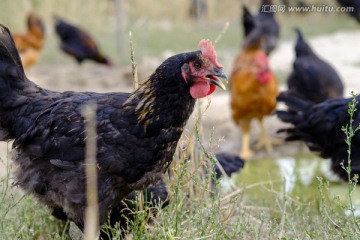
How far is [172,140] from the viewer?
11.7 ft

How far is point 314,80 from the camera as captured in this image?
24.4ft

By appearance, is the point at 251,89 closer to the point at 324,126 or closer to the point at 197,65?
the point at 324,126

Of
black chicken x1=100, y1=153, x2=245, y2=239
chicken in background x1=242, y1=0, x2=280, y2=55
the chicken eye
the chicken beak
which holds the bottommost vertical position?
black chicken x1=100, y1=153, x2=245, y2=239

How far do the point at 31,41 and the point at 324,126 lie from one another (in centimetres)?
817

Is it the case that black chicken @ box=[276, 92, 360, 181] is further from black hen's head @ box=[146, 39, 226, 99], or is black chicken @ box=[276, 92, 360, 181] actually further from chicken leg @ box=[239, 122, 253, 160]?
chicken leg @ box=[239, 122, 253, 160]

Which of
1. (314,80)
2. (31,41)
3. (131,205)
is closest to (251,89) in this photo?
(314,80)

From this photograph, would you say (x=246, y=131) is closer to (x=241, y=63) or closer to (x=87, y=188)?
(x=241, y=63)

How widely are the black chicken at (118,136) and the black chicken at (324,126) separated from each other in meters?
2.19

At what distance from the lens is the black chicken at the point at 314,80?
24.0 feet

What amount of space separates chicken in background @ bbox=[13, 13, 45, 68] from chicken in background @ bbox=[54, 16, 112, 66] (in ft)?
3.60

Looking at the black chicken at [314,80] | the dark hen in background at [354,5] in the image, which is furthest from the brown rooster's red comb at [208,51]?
the dark hen in background at [354,5]

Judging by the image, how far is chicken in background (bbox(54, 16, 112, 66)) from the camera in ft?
44.8

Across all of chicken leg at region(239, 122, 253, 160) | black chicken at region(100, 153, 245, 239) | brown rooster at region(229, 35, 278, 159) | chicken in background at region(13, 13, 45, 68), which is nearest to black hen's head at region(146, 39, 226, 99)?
black chicken at region(100, 153, 245, 239)

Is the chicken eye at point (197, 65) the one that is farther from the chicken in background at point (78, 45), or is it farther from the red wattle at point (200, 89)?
the chicken in background at point (78, 45)
